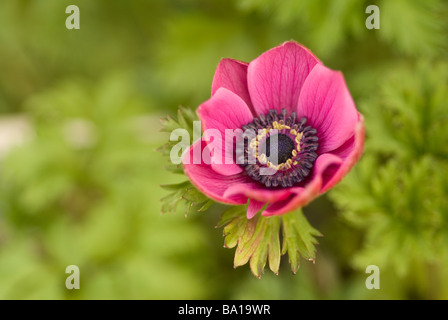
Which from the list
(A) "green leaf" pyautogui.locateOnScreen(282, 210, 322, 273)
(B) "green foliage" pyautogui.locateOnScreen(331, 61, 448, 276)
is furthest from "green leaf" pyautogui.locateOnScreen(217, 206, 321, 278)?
(B) "green foliage" pyautogui.locateOnScreen(331, 61, 448, 276)

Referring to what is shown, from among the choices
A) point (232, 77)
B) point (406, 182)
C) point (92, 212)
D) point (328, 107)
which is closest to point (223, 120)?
point (232, 77)

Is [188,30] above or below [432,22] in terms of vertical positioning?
above

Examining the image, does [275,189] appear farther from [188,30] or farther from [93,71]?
[93,71]

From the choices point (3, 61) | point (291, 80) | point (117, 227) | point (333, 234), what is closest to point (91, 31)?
point (3, 61)

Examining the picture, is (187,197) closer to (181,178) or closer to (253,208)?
(253,208)

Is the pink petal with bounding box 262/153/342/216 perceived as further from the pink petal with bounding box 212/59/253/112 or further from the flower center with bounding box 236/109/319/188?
the pink petal with bounding box 212/59/253/112

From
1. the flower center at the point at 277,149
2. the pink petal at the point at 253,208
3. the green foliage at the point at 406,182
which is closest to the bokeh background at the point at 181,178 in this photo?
the green foliage at the point at 406,182
